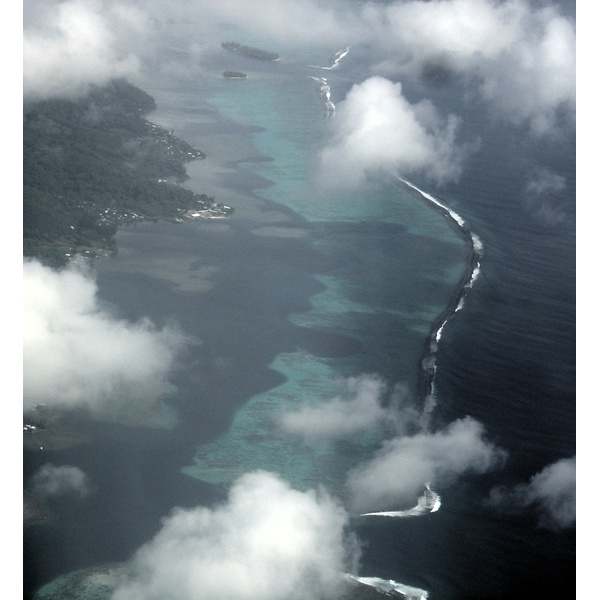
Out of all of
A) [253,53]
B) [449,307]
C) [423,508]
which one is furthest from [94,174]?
[423,508]

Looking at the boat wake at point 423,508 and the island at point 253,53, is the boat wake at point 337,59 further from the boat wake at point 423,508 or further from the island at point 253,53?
the boat wake at point 423,508

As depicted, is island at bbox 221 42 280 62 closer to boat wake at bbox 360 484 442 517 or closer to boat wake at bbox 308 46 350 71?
boat wake at bbox 308 46 350 71

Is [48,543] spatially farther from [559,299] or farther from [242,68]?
[242,68]

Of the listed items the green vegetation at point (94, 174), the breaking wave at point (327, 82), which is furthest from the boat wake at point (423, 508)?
the breaking wave at point (327, 82)

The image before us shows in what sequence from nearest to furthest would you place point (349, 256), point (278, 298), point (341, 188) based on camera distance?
point (278, 298) < point (349, 256) < point (341, 188)

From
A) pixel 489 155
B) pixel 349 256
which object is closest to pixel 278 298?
pixel 349 256

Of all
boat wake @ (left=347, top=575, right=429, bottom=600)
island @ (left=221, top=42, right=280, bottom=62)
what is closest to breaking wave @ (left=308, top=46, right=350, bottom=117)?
island @ (left=221, top=42, right=280, bottom=62)
